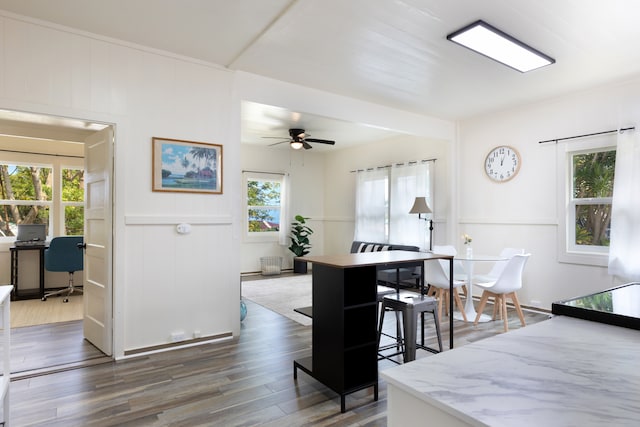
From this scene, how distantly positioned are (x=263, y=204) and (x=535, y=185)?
516 centimetres

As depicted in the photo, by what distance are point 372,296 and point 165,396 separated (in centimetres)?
155

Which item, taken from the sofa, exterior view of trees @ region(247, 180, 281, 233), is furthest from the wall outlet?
exterior view of trees @ region(247, 180, 281, 233)

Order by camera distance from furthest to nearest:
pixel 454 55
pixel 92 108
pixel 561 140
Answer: pixel 561 140 < pixel 454 55 < pixel 92 108

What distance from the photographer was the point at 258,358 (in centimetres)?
315

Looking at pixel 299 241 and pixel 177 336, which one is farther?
pixel 299 241

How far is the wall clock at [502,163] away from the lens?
4.98 meters

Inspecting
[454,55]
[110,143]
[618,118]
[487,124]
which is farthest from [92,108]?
[618,118]

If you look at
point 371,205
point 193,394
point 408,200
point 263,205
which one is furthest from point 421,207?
point 193,394

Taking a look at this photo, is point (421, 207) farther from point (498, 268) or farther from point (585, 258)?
point (585, 258)

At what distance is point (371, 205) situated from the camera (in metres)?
7.34

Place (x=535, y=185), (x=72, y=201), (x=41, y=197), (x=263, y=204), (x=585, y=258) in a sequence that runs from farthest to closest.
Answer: (x=263, y=204)
(x=72, y=201)
(x=41, y=197)
(x=535, y=185)
(x=585, y=258)

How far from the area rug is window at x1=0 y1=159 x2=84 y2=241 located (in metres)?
3.13

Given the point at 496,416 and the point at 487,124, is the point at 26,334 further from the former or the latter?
the point at 487,124

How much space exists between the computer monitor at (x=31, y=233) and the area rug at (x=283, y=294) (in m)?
3.12
